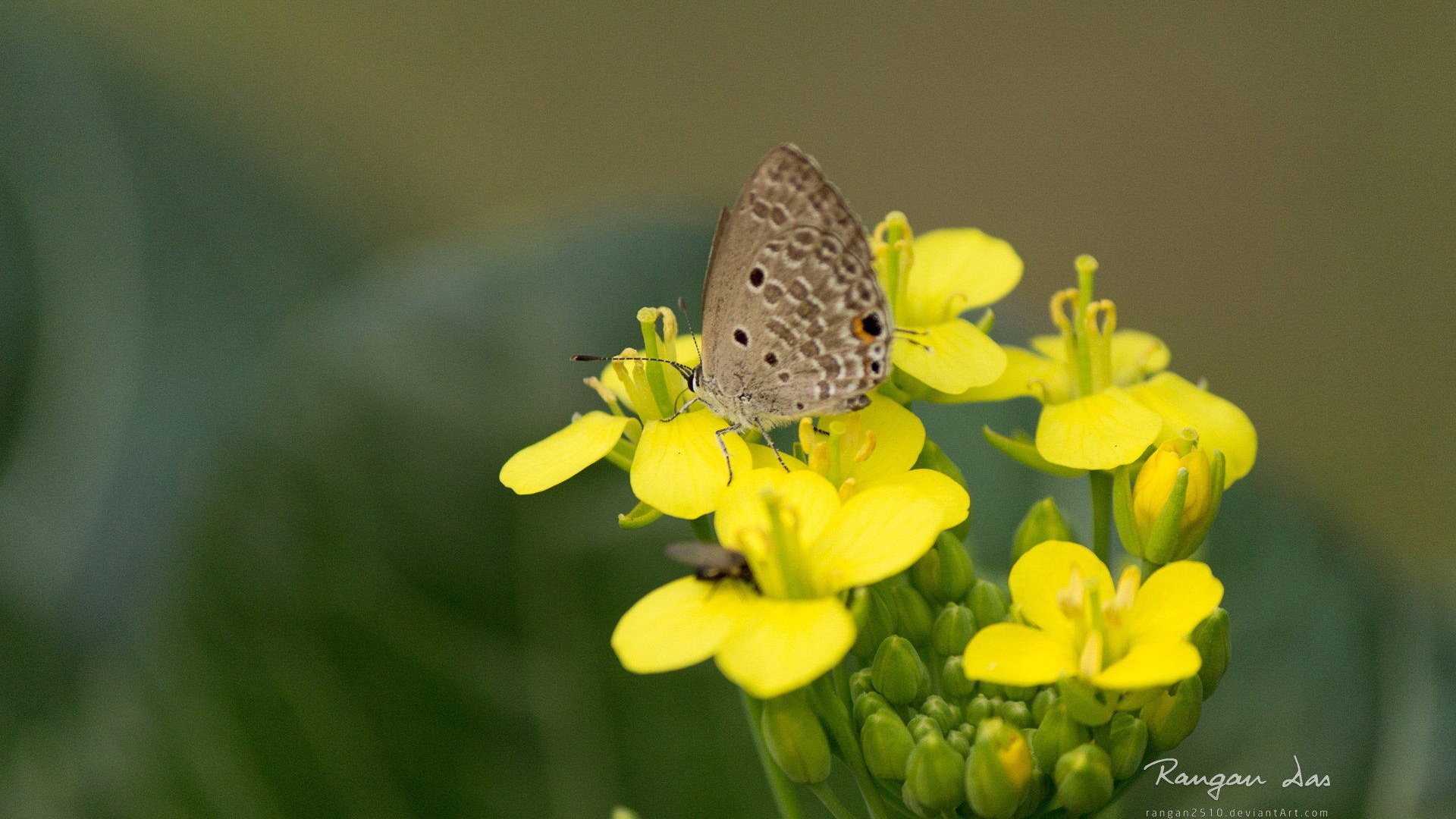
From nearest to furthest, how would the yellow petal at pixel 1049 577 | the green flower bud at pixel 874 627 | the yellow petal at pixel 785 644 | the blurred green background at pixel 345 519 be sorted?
the yellow petal at pixel 785 644
the yellow petal at pixel 1049 577
the green flower bud at pixel 874 627
the blurred green background at pixel 345 519

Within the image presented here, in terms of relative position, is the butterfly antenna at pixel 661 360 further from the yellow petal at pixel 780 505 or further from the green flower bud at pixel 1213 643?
the green flower bud at pixel 1213 643

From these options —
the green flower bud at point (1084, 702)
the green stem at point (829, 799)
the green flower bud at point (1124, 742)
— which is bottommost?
the green stem at point (829, 799)

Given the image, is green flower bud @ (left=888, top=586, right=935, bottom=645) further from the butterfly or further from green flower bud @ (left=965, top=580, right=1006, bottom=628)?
the butterfly

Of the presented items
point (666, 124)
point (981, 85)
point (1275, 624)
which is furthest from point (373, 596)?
point (981, 85)

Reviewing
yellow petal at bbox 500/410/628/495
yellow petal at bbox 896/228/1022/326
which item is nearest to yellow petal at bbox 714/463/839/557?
yellow petal at bbox 500/410/628/495

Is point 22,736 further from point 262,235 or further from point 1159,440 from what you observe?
point 1159,440

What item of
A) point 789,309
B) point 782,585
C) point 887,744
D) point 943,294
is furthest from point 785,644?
point 943,294

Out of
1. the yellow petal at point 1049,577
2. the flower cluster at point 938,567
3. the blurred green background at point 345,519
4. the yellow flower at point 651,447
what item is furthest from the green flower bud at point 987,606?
the blurred green background at point 345,519
